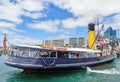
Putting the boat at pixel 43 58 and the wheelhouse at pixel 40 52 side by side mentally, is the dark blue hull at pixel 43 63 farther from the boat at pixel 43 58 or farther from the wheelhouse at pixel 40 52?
the wheelhouse at pixel 40 52

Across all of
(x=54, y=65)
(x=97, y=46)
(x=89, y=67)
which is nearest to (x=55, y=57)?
(x=54, y=65)

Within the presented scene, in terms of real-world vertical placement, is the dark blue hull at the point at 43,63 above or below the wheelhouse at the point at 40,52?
below

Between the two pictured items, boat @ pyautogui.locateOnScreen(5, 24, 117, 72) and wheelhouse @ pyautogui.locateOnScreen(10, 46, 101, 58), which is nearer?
boat @ pyautogui.locateOnScreen(5, 24, 117, 72)

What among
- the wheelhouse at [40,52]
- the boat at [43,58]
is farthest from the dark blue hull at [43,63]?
the wheelhouse at [40,52]

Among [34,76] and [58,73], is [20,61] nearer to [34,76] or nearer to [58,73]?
[34,76]

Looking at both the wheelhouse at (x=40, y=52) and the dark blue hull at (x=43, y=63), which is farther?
the wheelhouse at (x=40, y=52)

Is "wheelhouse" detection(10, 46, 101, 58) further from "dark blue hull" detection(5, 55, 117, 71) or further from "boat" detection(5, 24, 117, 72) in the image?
"dark blue hull" detection(5, 55, 117, 71)

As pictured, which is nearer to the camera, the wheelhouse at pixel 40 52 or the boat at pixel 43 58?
the boat at pixel 43 58

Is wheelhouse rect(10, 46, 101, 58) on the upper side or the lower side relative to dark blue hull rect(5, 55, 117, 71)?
upper

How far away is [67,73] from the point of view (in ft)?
82.6

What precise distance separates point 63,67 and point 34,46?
13.7 ft

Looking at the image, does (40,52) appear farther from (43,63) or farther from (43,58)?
(43,63)

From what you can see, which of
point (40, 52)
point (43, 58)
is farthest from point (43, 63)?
point (40, 52)

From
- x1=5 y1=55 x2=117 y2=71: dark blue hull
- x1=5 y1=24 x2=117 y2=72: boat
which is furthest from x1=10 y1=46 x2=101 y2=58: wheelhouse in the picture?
x1=5 y1=55 x2=117 y2=71: dark blue hull
